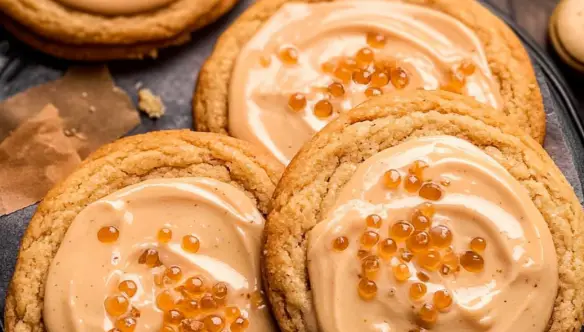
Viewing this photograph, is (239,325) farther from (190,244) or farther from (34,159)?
(34,159)

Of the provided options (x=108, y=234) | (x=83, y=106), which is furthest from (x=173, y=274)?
(x=83, y=106)

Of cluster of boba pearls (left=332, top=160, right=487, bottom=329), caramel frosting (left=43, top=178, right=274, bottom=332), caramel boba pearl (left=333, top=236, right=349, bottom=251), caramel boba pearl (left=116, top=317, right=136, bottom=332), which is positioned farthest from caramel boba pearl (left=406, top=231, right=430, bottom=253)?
caramel boba pearl (left=116, top=317, right=136, bottom=332)

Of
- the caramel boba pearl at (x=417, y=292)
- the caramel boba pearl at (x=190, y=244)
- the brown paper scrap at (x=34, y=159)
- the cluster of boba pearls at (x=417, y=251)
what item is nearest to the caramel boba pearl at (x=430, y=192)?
the cluster of boba pearls at (x=417, y=251)

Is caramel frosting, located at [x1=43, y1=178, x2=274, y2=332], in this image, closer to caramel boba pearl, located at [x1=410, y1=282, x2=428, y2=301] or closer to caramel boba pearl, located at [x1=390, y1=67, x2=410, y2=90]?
caramel boba pearl, located at [x1=410, y1=282, x2=428, y2=301]

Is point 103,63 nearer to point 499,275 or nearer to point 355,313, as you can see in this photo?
point 355,313

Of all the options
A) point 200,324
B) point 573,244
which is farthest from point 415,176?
point 200,324

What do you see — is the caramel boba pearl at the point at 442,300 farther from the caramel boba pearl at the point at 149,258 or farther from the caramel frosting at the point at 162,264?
the caramel boba pearl at the point at 149,258
